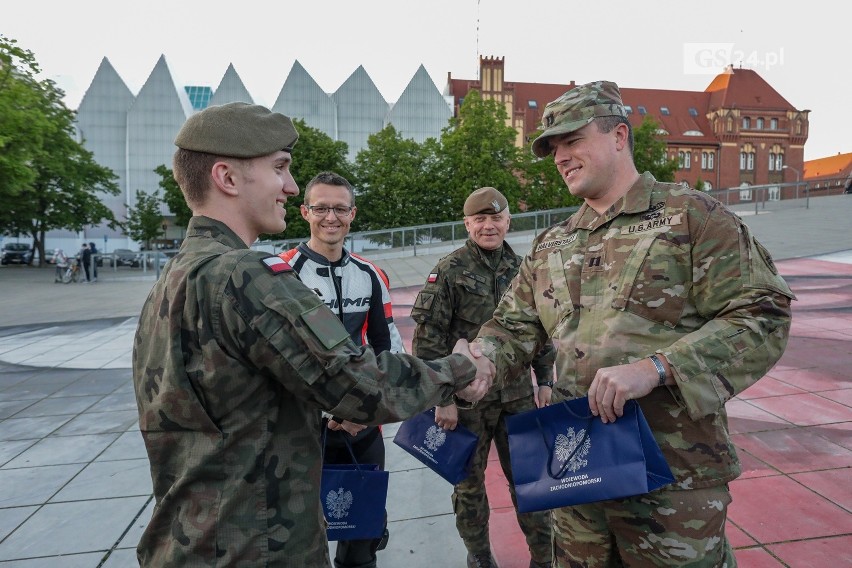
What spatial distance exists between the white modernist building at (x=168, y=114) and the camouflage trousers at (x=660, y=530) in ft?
181

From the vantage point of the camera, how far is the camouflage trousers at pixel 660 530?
1.93 metres

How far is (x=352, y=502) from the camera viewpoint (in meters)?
2.68

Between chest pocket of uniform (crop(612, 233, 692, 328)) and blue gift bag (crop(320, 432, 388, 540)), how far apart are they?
1.39m

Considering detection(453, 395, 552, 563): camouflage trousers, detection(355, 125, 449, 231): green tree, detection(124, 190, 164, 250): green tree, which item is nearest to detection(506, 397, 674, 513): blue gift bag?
detection(453, 395, 552, 563): camouflage trousers

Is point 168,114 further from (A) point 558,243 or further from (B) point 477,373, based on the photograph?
(B) point 477,373

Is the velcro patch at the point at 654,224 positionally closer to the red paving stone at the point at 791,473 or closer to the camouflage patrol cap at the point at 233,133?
the camouflage patrol cap at the point at 233,133

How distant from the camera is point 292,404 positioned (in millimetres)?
1674

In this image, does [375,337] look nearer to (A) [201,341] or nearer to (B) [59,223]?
(A) [201,341]

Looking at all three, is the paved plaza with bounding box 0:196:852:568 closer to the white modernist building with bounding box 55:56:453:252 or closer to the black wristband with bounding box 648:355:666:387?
the black wristband with bounding box 648:355:666:387

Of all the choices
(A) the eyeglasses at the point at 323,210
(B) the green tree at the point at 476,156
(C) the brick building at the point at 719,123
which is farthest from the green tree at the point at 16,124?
(C) the brick building at the point at 719,123

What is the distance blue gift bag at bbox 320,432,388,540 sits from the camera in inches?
104

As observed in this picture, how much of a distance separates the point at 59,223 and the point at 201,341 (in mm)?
38962

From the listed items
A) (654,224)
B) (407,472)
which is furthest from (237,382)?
(407,472)

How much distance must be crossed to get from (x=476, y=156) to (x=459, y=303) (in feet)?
116
